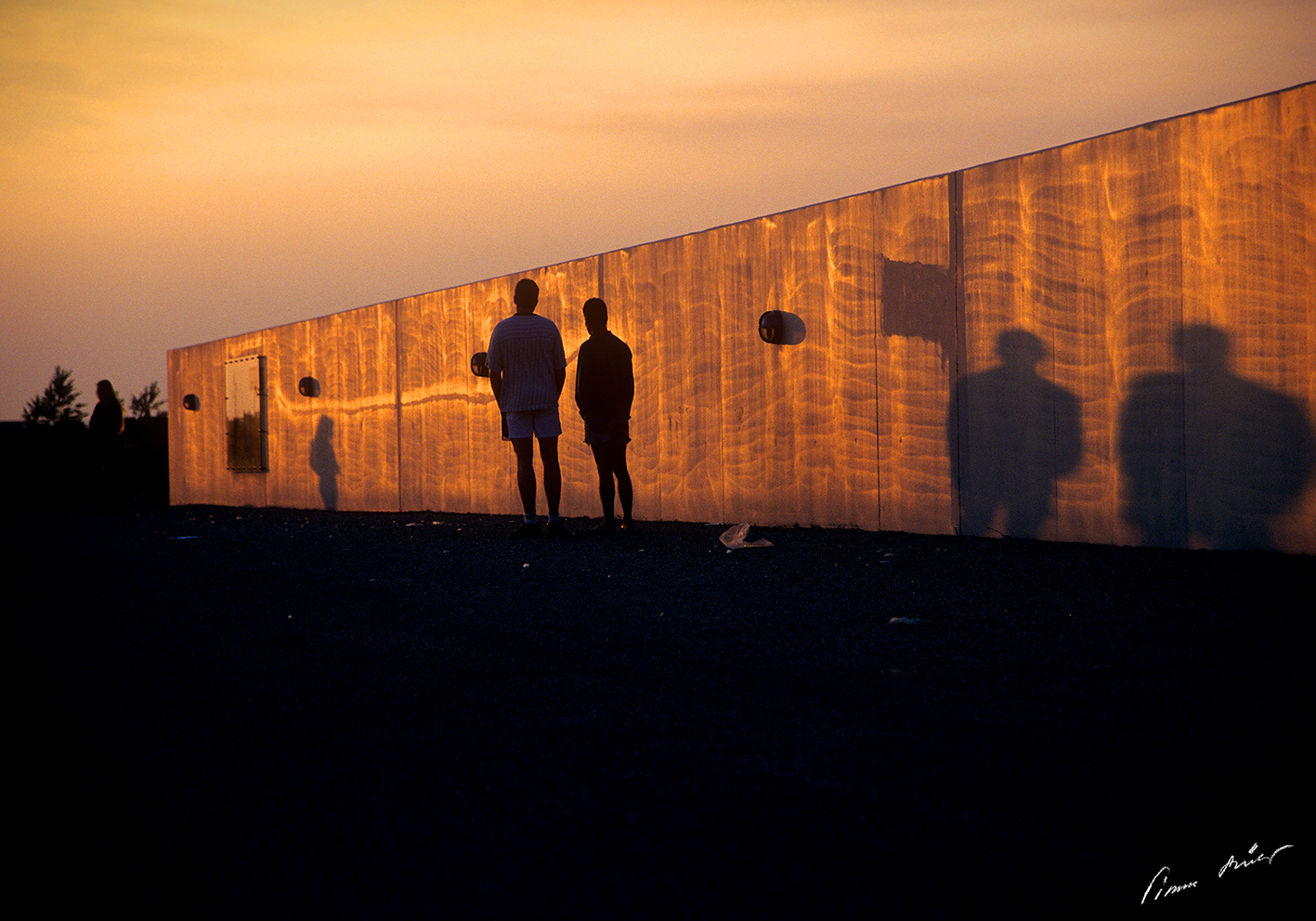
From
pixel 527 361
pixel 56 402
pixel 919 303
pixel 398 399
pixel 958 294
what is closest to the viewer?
pixel 958 294

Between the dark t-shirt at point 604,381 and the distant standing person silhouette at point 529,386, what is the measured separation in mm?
189

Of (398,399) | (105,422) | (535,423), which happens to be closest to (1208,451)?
(535,423)

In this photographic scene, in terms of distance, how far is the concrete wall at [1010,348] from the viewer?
5.60 meters

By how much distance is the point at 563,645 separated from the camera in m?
3.60

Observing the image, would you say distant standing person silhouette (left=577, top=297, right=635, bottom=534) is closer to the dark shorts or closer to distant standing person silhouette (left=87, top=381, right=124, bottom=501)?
the dark shorts

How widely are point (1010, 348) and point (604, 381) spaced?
9.64ft

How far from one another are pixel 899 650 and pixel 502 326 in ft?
16.6

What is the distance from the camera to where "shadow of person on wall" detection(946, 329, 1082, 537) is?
6.55 meters

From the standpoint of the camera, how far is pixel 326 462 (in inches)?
582

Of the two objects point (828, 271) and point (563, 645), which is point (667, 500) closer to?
point (828, 271)

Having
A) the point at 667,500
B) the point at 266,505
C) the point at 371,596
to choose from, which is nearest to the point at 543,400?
the point at 667,500
